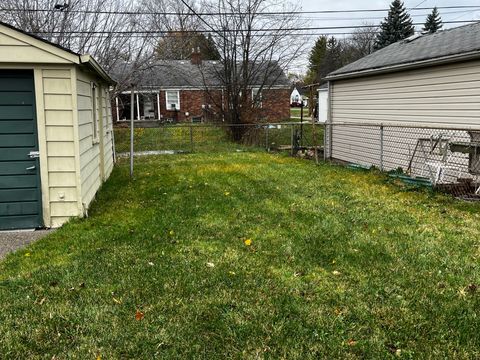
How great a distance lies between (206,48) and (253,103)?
163 inches

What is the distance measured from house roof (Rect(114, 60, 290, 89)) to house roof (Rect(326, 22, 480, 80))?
7257 millimetres

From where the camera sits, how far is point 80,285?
3.80 metres

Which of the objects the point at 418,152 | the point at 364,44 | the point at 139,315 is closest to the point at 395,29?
the point at 364,44

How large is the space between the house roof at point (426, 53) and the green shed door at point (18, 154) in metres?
7.90

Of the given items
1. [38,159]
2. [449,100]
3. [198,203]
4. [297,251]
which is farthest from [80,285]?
[449,100]

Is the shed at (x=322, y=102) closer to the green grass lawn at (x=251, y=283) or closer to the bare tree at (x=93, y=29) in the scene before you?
the bare tree at (x=93, y=29)

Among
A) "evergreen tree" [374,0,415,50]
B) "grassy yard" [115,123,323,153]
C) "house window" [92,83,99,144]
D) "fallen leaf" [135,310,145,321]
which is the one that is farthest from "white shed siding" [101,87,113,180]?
"evergreen tree" [374,0,415,50]

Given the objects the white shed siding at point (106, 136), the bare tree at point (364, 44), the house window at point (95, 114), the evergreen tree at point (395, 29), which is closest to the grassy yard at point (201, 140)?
the white shed siding at point (106, 136)

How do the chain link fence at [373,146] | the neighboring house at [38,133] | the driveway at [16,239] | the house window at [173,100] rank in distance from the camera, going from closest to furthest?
1. the driveway at [16,239]
2. the neighboring house at [38,133]
3. the chain link fence at [373,146]
4. the house window at [173,100]

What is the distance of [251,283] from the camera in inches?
150

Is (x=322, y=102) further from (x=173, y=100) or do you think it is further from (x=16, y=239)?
(x=16, y=239)

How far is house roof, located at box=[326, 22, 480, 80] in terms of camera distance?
9.02m

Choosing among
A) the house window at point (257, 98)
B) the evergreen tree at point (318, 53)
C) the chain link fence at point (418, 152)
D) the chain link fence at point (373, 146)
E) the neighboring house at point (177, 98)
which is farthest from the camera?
the evergreen tree at point (318, 53)

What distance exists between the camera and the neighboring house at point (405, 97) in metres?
8.96
